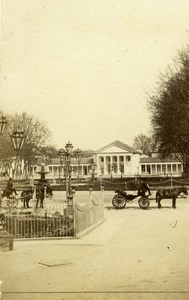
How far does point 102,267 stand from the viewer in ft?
27.6

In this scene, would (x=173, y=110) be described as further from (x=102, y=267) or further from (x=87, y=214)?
(x=102, y=267)

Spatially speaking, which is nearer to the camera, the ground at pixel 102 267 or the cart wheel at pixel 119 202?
the ground at pixel 102 267

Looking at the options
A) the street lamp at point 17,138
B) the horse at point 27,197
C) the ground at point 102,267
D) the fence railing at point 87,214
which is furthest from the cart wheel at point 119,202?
the street lamp at point 17,138

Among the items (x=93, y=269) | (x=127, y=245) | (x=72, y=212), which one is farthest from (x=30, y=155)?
(x=93, y=269)

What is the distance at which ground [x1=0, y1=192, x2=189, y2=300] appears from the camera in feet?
22.8

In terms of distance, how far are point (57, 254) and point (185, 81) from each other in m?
18.2

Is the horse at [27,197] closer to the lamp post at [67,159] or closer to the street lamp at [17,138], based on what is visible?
the lamp post at [67,159]

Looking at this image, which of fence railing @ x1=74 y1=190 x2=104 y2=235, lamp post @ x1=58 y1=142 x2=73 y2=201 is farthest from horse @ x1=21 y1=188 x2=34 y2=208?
fence railing @ x1=74 y1=190 x2=104 y2=235

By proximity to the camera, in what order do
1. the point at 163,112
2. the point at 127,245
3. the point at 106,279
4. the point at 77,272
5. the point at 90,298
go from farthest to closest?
the point at 163,112 → the point at 127,245 → the point at 77,272 → the point at 106,279 → the point at 90,298

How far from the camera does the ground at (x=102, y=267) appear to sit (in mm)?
6953

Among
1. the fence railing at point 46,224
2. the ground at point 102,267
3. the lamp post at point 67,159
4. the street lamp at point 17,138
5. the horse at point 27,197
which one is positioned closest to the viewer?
the ground at point 102,267

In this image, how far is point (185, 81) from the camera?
2614 cm

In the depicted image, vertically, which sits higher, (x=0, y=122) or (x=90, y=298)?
(x=0, y=122)

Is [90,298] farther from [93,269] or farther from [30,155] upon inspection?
[30,155]
